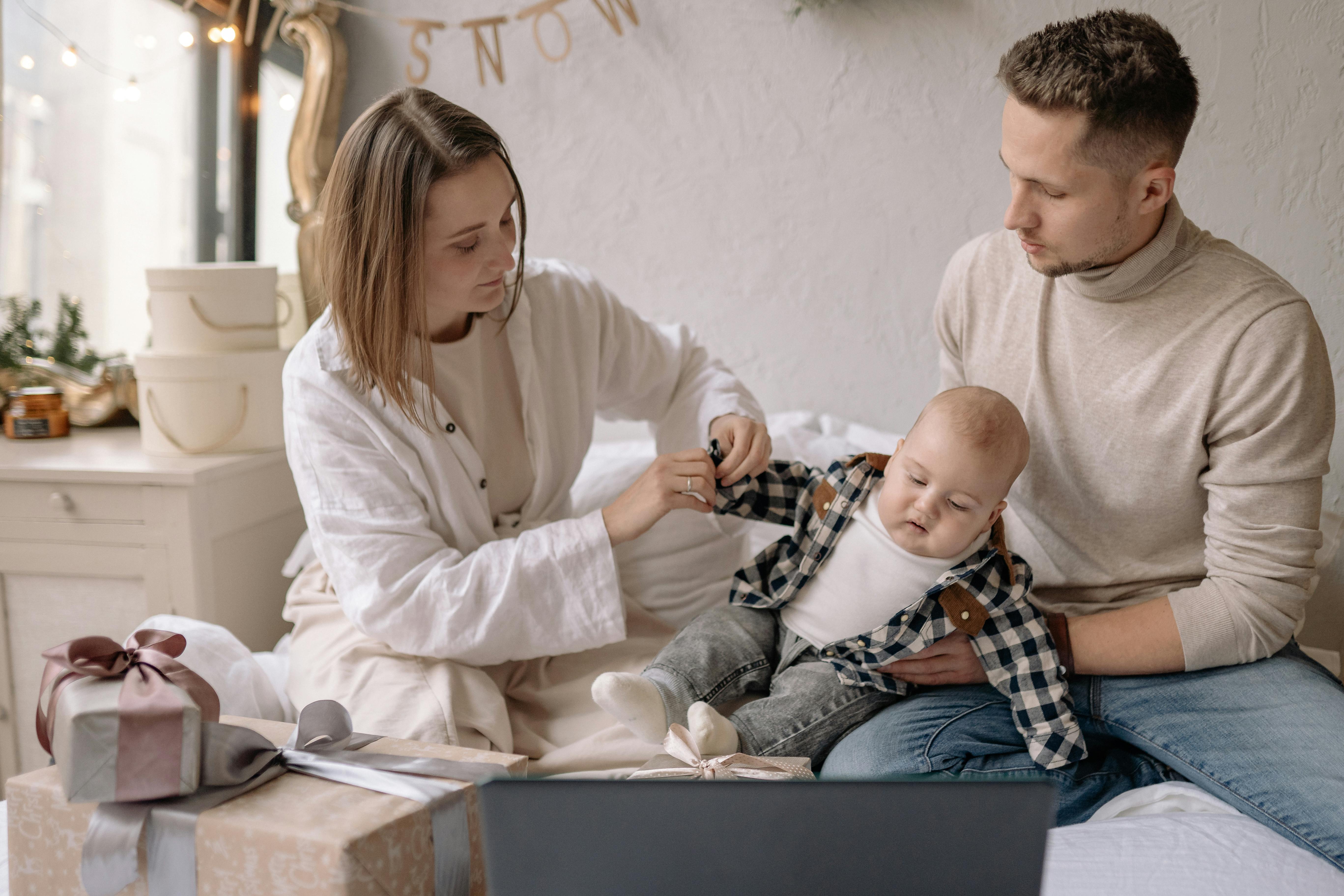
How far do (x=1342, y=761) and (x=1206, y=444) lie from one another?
1.41 feet

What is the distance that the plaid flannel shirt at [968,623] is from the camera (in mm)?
1290

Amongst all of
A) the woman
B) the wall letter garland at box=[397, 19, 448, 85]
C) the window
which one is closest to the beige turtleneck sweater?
the woman

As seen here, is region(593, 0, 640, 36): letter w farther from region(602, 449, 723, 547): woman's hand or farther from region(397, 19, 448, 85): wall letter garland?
region(602, 449, 723, 547): woman's hand

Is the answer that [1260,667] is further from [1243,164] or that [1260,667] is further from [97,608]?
[97,608]

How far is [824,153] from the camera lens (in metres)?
2.18

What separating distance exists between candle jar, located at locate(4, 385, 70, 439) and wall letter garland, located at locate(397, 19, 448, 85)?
1071mm

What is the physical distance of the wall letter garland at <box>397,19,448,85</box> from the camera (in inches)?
87.8

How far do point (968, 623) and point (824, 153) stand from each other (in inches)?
48.6

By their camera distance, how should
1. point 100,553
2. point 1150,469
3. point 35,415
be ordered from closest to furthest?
point 1150,469 → point 100,553 → point 35,415

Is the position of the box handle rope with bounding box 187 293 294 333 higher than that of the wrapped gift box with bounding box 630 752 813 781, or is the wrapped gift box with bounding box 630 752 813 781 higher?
the box handle rope with bounding box 187 293 294 333

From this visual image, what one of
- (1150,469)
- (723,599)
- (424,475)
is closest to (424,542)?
(424,475)

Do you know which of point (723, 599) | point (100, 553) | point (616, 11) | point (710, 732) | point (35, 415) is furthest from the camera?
point (616, 11)

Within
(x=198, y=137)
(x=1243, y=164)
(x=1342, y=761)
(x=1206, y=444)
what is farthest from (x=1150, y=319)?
(x=198, y=137)

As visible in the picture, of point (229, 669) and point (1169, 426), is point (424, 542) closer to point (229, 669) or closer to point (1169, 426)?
point (229, 669)
